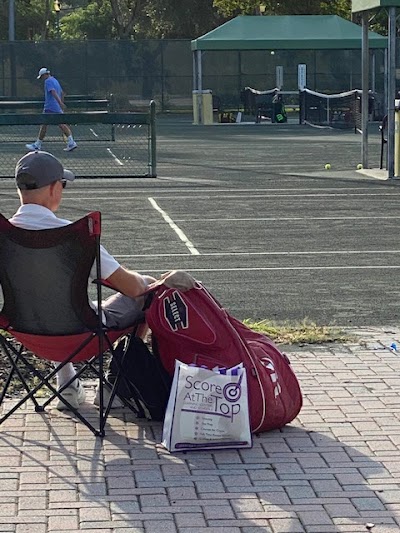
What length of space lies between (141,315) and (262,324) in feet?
8.24

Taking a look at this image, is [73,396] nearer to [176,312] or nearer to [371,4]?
[176,312]

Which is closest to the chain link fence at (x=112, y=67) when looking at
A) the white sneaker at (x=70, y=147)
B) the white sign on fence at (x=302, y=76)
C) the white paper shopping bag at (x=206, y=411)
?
the white sign on fence at (x=302, y=76)

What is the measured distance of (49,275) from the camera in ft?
19.3

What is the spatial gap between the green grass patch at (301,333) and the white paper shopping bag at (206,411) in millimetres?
2390

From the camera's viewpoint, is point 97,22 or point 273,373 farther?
point 97,22

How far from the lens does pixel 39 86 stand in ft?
158

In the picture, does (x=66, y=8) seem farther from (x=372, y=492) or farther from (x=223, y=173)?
(x=372, y=492)

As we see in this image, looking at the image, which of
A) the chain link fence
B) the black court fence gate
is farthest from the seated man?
the chain link fence

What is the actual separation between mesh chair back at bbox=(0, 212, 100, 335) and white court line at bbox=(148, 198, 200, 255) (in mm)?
6617

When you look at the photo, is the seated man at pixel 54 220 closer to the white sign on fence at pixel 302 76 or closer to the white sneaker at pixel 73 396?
the white sneaker at pixel 73 396

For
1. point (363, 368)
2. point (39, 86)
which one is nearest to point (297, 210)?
point (363, 368)

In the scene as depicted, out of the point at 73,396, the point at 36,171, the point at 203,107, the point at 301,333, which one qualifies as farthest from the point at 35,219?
the point at 203,107

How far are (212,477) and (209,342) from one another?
2.44 feet

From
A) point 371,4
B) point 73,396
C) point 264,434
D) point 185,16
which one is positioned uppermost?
point 185,16
